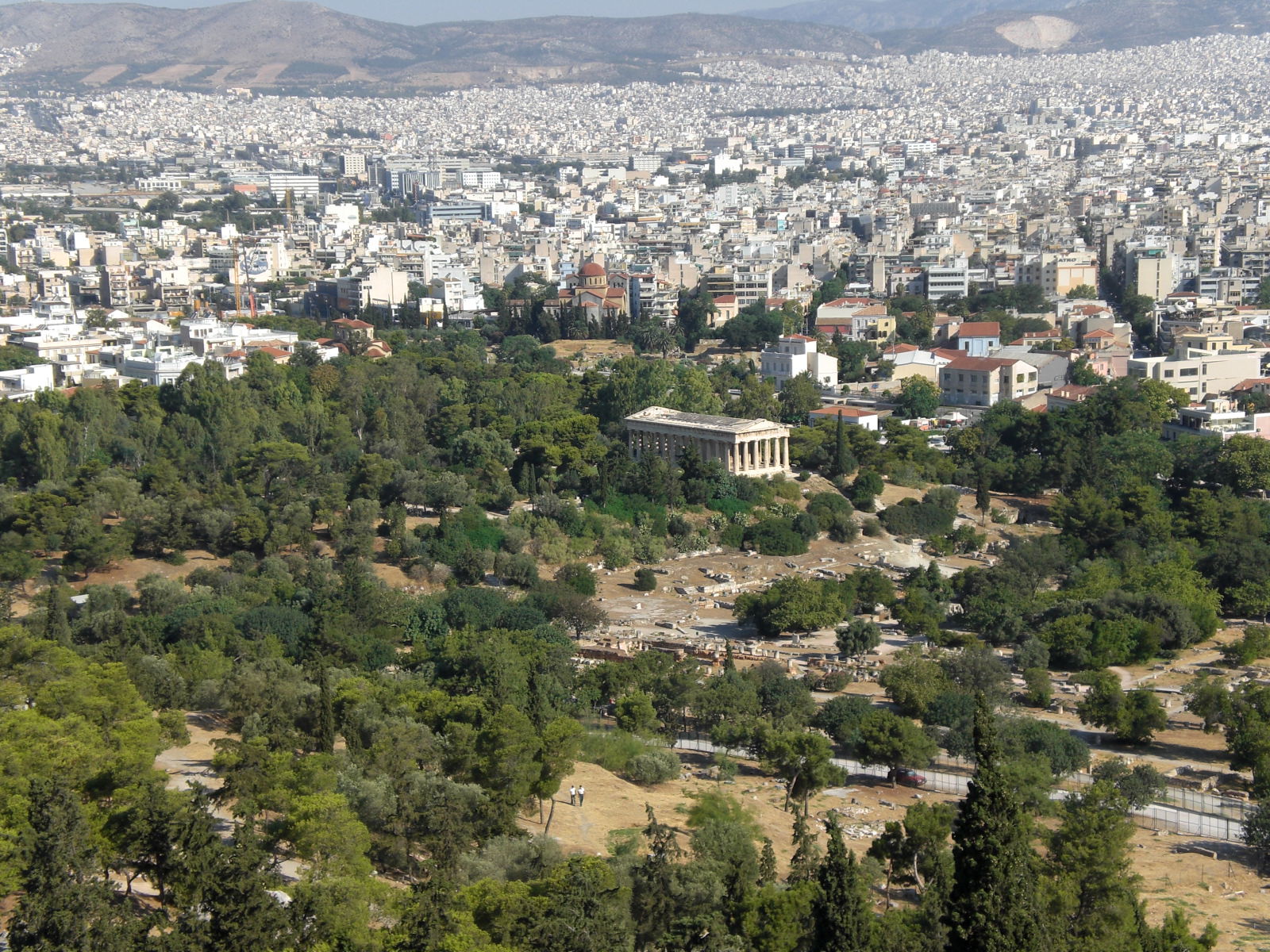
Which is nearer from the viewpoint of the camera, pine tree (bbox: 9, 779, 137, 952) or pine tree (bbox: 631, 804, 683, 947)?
pine tree (bbox: 9, 779, 137, 952)

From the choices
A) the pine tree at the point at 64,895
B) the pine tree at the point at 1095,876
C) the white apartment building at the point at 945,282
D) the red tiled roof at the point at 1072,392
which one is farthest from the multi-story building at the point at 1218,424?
the pine tree at the point at 64,895

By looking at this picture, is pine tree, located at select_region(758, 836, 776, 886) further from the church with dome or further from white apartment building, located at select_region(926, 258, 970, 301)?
white apartment building, located at select_region(926, 258, 970, 301)

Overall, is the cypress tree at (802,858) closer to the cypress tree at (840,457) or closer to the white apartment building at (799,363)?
the cypress tree at (840,457)

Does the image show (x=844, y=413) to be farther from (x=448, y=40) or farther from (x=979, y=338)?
(x=448, y=40)

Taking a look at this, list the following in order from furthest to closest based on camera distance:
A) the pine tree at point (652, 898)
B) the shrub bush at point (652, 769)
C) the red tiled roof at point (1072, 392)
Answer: the red tiled roof at point (1072, 392), the shrub bush at point (652, 769), the pine tree at point (652, 898)

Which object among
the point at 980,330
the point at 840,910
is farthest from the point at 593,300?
the point at 840,910

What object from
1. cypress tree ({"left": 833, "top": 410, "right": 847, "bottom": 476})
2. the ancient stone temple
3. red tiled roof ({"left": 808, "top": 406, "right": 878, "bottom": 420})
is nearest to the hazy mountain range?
red tiled roof ({"left": 808, "top": 406, "right": 878, "bottom": 420})

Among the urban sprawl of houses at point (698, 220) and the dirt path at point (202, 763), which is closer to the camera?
the dirt path at point (202, 763)
